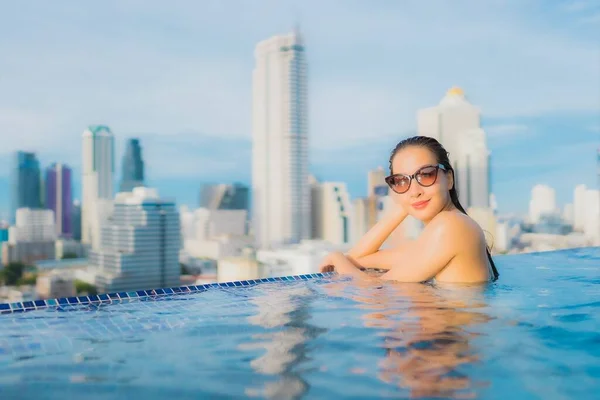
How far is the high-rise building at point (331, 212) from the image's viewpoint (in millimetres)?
60291

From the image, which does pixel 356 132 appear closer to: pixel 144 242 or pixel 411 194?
pixel 144 242

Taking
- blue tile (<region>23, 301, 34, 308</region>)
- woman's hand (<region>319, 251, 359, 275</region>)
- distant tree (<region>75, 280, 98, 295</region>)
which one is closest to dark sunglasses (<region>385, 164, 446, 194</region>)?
woman's hand (<region>319, 251, 359, 275</region>)

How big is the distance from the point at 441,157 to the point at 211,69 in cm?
4032

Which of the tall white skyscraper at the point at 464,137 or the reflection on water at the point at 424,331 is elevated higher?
the tall white skyscraper at the point at 464,137

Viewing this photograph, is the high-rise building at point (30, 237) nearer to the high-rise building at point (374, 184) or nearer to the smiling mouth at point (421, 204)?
the high-rise building at point (374, 184)

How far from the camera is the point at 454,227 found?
2789 millimetres

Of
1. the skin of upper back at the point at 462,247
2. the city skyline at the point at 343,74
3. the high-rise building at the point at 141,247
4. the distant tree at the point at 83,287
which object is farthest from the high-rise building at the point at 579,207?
the skin of upper back at the point at 462,247

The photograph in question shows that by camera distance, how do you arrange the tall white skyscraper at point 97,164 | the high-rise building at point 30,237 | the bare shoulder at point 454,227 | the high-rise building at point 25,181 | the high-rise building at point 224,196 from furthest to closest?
1. the high-rise building at point 224,196
2. the tall white skyscraper at point 97,164
3. the high-rise building at point 25,181
4. the high-rise building at point 30,237
5. the bare shoulder at point 454,227

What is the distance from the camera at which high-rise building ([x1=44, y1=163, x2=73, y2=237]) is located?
64.4m

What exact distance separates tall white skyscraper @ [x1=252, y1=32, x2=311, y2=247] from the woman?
6162 centimetres

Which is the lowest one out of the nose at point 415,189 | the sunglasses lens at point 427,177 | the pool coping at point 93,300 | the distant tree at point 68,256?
the distant tree at point 68,256

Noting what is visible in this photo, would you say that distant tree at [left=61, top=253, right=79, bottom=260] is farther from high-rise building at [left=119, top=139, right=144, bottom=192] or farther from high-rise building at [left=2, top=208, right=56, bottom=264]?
high-rise building at [left=119, top=139, right=144, bottom=192]

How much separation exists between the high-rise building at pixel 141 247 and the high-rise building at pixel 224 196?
1784 centimetres

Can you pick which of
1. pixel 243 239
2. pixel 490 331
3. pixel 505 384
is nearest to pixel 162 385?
pixel 505 384
